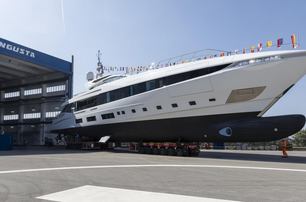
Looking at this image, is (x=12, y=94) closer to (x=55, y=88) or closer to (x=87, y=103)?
(x=55, y=88)

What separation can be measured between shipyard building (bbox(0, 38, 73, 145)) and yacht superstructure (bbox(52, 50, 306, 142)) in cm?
1478

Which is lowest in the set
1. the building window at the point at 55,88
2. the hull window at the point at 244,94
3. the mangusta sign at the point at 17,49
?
the hull window at the point at 244,94

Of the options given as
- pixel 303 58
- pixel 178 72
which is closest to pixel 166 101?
pixel 178 72

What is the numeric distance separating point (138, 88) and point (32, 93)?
26.7 meters

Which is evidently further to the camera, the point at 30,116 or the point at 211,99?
the point at 30,116

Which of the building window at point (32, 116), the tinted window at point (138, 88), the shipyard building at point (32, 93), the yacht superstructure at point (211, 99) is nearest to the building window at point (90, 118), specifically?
the yacht superstructure at point (211, 99)

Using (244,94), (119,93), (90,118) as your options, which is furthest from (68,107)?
(244,94)

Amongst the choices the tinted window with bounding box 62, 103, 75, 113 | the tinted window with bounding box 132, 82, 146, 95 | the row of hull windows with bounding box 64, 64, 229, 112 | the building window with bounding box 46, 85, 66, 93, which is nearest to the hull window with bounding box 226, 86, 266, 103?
the row of hull windows with bounding box 64, 64, 229, 112

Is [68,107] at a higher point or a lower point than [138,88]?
lower

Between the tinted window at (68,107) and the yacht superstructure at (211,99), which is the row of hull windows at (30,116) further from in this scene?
the yacht superstructure at (211,99)

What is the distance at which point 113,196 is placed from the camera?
7.27 m

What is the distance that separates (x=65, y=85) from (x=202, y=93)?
24989 millimetres

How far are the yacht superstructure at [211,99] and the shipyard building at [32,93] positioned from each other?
1478 cm

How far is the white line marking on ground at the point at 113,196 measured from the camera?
6924mm
